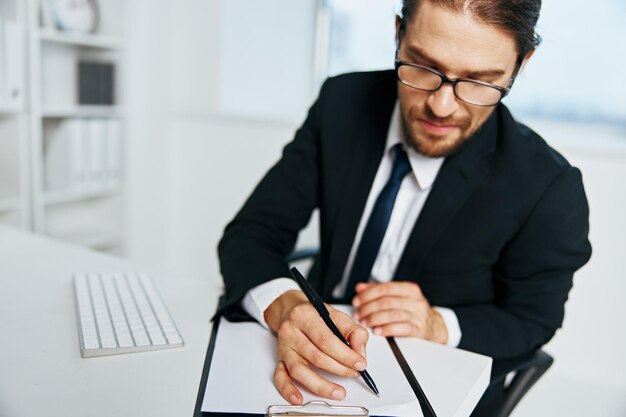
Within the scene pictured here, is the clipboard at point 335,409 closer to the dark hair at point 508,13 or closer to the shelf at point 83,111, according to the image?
the dark hair at point 508,13

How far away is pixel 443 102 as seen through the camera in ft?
3.61

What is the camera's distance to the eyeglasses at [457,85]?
1090mm

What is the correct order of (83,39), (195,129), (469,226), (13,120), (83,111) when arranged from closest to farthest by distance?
(469,226) → (13,120) → (83,39) → (83,111) → (195,129)

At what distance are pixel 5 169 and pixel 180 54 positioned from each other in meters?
1.11

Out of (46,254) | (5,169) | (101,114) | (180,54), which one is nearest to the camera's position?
(46,254)

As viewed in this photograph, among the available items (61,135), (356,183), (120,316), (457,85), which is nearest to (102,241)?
(61,135)

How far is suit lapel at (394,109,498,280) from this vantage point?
4.01 ft

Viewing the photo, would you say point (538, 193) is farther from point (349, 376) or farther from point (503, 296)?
point (349, 376)

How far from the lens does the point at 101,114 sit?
2.69 metres

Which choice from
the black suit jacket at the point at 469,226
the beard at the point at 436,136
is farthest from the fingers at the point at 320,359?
the beard at the point at 436,136

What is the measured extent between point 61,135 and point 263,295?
6.17 ft

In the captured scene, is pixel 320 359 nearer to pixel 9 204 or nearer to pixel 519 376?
pixel 519 376

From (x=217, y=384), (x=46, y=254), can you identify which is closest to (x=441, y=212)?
(x=217, y=384)

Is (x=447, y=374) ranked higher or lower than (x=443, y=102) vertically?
lower
